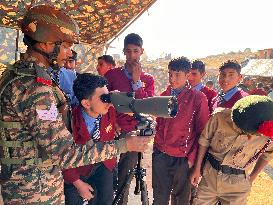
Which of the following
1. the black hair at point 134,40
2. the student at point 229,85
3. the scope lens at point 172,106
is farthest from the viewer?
the black hair at point 134,40

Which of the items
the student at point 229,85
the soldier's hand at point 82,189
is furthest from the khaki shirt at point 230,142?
the soldier's hand at point 82,189

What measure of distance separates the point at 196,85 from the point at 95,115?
9.46 ft

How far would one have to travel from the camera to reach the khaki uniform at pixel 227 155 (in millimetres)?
3506

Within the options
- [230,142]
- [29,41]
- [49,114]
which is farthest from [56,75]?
[230,142]

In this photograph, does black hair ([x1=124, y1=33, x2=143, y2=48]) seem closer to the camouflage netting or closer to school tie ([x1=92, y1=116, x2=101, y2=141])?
the camouflage netting

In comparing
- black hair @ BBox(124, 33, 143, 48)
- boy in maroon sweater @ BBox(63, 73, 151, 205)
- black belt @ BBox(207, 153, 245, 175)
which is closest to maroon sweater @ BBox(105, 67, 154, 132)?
black hair @ BBox(124, 33, 143, 48)

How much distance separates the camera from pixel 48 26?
8.11 ft

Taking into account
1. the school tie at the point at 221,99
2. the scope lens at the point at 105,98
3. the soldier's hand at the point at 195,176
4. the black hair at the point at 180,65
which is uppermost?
the black hair at the point at 180,65

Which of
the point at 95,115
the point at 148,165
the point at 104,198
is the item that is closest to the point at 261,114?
the point at 95,115

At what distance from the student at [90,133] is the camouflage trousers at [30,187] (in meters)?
0.54

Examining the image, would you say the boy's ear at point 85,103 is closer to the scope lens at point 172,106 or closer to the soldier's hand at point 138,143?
the soldier's hand at point 138,143

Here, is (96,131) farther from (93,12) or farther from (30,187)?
(93,12)

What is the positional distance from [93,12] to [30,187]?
4.12 meters

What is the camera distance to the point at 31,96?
2289 millimetres
